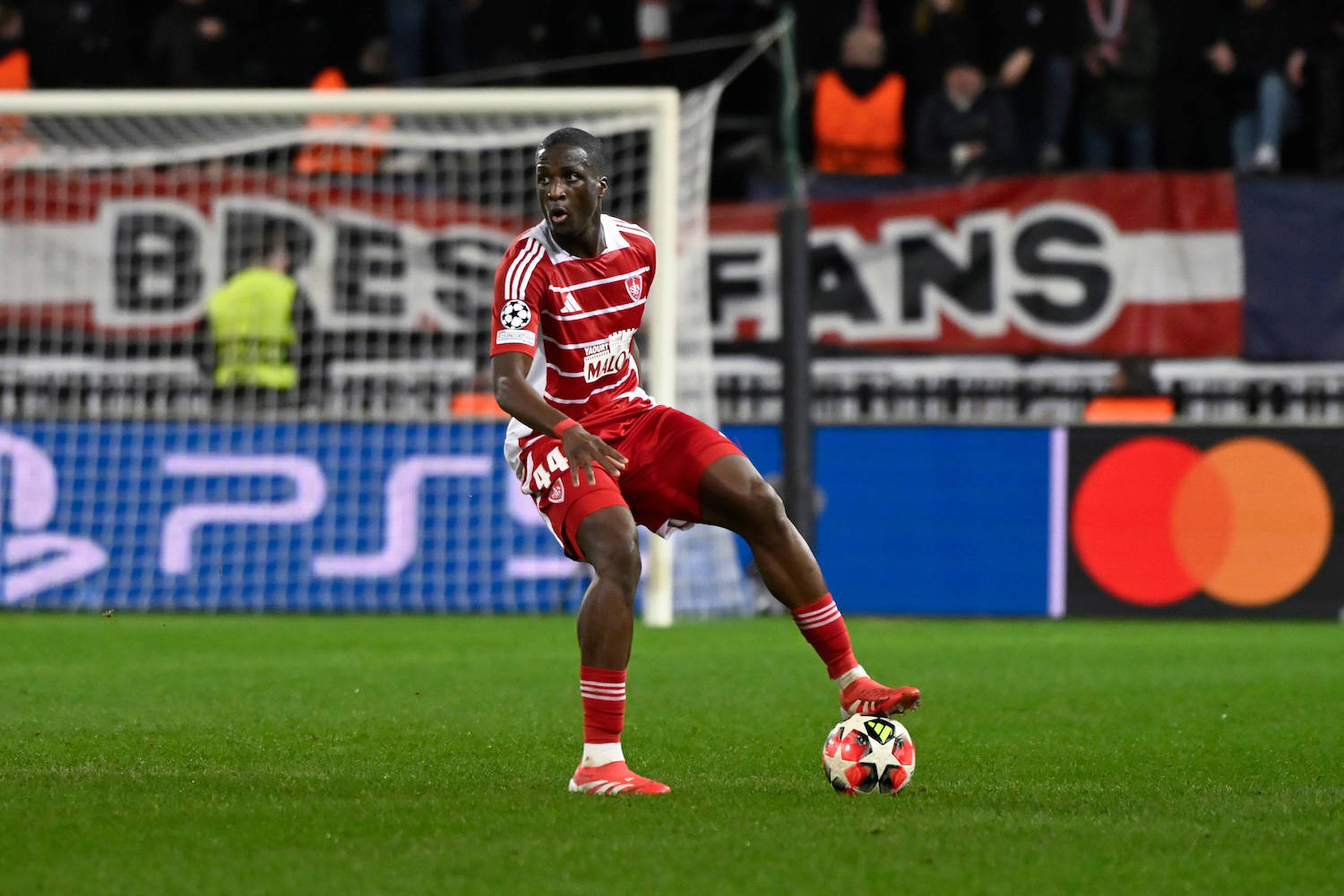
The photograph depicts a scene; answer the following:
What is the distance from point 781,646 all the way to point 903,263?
405cm

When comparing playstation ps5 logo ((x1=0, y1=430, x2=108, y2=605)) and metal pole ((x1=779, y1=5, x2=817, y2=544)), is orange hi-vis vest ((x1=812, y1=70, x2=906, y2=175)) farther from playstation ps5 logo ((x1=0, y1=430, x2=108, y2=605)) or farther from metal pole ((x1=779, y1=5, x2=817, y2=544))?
playstation ps5 logo ((x1=0, y1=430, x2=108, y2=605))

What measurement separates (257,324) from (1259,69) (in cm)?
755

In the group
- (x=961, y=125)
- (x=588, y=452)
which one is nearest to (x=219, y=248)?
(x=961, y=125)

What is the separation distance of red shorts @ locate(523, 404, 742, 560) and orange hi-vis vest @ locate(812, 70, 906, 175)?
29.1 ft

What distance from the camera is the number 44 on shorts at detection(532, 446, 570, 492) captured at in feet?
18.2

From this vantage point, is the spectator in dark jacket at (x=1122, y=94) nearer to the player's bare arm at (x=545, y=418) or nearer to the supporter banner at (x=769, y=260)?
the supporter banner at (x=769, y=260)

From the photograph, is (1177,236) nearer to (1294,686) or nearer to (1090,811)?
(1294,686)

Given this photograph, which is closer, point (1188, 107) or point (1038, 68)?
point (1188, 107)

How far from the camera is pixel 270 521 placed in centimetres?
1266

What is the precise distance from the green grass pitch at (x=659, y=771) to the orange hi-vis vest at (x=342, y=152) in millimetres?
4409

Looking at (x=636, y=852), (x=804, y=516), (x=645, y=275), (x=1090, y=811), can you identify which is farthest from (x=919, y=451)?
(x=636, y=852)

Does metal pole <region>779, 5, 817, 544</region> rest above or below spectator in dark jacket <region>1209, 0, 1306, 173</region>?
below

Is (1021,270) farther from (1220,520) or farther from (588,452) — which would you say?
(588,452)

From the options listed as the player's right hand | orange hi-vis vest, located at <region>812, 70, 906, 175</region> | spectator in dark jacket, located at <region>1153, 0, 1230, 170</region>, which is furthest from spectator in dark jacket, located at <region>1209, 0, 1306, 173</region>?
the player's right hand
